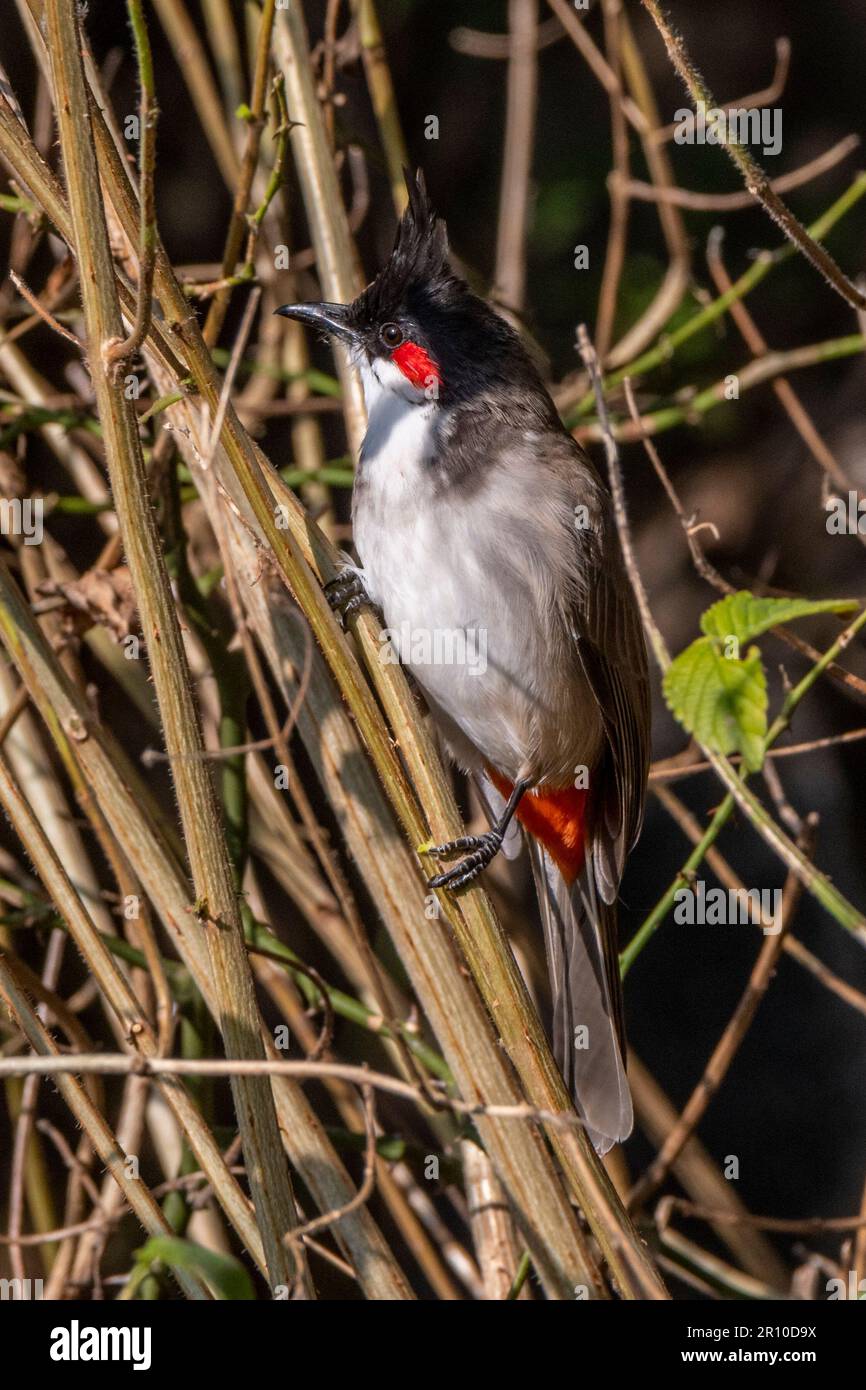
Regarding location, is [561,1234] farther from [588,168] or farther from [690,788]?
[588,168]

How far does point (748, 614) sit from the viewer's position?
158 centimetres

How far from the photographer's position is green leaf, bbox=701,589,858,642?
152 cm

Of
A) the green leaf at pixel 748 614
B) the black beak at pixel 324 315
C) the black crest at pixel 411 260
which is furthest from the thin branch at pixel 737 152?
the black beak at pixel 324 315

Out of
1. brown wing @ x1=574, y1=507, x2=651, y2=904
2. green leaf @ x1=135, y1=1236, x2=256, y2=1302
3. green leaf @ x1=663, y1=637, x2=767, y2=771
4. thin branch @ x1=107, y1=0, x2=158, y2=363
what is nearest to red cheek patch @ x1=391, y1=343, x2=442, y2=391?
brown wing @ x1=574, y1=507, x2=651, y2=904

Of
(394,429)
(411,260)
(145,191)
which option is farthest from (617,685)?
(145,191)

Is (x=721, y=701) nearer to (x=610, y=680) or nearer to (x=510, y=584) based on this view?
(x=510, y=584)

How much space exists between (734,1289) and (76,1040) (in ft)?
4.10

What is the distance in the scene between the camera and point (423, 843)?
1.60 metres

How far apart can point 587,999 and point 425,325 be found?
Result: 123 cm

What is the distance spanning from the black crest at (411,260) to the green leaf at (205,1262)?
1.76m

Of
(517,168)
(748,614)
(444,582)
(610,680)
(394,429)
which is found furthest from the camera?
(517,168)

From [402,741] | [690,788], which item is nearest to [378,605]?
[402,741]

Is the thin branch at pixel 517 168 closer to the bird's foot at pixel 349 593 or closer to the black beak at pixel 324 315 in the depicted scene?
the black beak at pixel 324 315

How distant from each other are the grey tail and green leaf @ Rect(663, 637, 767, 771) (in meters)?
0.91
